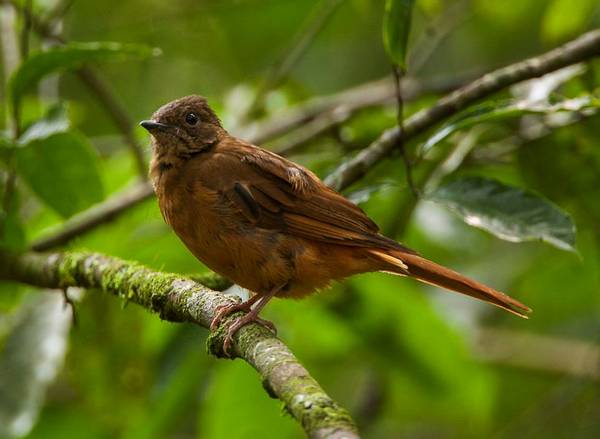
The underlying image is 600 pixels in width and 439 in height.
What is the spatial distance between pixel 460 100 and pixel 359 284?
0.99 m

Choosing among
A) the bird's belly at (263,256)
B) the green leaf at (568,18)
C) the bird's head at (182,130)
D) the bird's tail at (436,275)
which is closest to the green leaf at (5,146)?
the bird's head at (182,130)

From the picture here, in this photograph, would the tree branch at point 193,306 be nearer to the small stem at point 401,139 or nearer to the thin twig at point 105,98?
the small stem at point 401,139

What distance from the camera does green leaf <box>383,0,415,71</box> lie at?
128 inches

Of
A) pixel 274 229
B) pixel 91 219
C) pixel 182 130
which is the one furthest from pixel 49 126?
pixel 91 219

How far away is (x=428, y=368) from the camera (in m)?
4.31

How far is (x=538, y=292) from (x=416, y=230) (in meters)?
0.71

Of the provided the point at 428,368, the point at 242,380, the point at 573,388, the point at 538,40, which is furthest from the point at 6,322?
the point at 538,40

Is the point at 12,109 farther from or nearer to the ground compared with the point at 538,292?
nearer to the ground

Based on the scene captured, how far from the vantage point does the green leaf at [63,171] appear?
3824 millimetres

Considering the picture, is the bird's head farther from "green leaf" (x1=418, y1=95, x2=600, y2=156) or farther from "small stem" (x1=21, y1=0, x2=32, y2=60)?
"green leaf" (x1=418, y1=95, x2=600, y2=156)

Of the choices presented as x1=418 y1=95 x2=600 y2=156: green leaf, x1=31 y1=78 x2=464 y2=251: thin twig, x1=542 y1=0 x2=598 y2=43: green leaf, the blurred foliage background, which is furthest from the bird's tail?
x1=542 y1=0 x2=598 y2=43: green leaf

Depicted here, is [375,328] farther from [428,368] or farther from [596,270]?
[596,270]

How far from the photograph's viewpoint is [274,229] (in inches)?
147

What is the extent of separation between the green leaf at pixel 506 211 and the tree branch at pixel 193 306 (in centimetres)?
89
